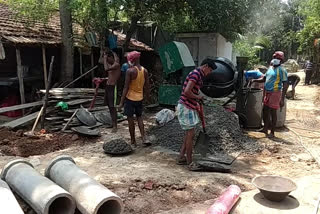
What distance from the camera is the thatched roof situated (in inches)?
361

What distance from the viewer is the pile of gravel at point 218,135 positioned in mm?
6175

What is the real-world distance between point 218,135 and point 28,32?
274 inches

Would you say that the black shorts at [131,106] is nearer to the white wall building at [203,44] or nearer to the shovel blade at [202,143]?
the shovel blade at [202,143]

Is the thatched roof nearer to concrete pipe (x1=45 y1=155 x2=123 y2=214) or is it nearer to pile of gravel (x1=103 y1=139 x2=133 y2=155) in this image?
pile of gravel (x1=103 y1=139 x2=133 y2=155)

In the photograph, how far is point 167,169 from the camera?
5043 mm

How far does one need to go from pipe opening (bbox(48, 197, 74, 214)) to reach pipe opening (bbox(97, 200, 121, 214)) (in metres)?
0.30

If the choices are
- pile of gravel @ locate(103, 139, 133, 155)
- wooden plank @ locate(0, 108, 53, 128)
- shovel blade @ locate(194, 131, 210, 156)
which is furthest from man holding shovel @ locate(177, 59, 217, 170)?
wooden plank @ locate(0, 108, 53, 128)

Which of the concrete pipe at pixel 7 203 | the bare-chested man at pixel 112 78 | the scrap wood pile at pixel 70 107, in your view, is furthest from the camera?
the scrap wood pile at pixel 70 107

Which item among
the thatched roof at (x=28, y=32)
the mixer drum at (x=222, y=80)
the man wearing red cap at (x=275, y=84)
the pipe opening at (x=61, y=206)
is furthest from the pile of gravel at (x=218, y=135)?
the thatched roof at (x=28, y=32)

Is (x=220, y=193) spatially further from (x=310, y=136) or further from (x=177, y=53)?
(x=177, y=53)

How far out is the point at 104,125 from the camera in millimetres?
8062

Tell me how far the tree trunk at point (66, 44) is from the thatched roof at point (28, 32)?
30 centimetres

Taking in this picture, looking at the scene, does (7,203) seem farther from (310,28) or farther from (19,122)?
(310,28)

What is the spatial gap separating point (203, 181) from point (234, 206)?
0.72 m
